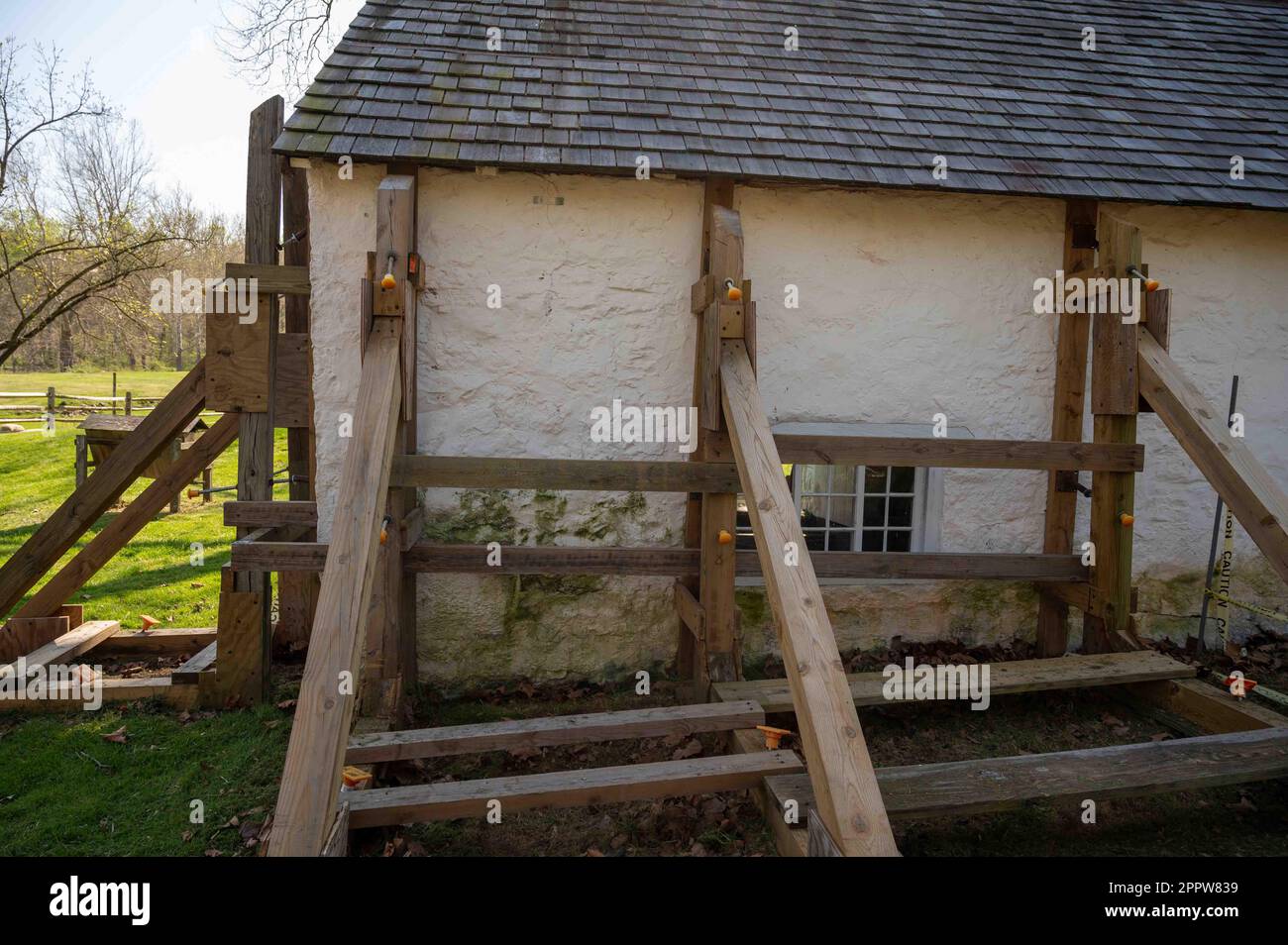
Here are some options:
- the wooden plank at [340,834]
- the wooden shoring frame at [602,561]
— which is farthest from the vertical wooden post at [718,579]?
the wooden plank at [340,834]

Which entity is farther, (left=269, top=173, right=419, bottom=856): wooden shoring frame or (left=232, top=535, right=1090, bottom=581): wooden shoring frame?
(left=232, top=535, right=1090, bottom=581): wooden shoring frame

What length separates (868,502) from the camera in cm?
585

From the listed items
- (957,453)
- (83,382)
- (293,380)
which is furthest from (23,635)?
(83,382)

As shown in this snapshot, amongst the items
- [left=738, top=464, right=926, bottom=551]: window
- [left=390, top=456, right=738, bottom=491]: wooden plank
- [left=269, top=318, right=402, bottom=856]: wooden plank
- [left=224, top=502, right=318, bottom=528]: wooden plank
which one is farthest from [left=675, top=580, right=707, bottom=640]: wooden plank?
[left=224, top=502, right=318, bottom=528]: wooden plank

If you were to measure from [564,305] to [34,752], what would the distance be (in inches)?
152

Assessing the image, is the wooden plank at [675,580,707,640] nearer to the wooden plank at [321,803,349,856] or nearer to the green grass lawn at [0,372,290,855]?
the wooden plank at [321,803,349,856]

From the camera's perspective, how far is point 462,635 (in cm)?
495

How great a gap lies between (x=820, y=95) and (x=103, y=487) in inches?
218

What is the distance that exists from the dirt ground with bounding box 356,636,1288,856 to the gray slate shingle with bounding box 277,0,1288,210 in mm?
3326

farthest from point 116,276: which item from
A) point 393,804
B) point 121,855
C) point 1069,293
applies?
point 1069,293

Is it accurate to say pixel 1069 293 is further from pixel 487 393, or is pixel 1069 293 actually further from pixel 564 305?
pixel 487 393

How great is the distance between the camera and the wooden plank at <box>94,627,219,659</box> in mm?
5352

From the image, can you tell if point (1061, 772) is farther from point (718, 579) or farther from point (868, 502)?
point (868, 502)

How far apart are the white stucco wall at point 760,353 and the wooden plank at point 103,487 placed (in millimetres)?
827
